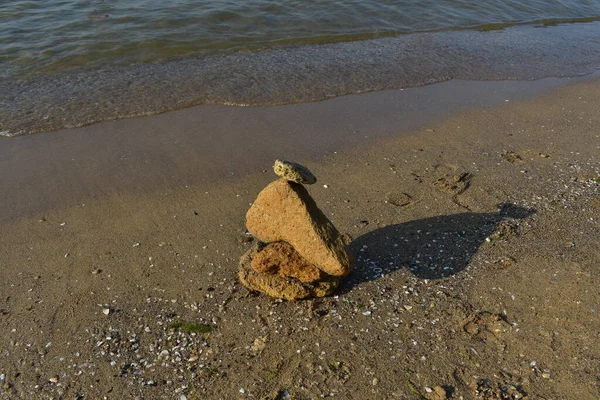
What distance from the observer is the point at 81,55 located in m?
11.7

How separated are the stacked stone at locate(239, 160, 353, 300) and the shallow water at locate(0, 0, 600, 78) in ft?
26.0

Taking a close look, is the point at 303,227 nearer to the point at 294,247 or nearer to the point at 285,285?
the point at 294,247

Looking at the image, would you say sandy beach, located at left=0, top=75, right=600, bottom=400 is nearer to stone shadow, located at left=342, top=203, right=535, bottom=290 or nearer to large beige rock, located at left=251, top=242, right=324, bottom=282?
stone shadow, located at left=342, top=203, right=535, bottom=290

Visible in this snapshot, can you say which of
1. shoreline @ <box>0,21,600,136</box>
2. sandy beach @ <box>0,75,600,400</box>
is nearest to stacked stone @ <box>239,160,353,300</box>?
sandy beach @ <box>0,75,600,400</box>

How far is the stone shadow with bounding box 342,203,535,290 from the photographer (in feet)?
18.5

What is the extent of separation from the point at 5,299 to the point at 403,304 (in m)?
4.02

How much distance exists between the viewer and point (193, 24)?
45.4ft

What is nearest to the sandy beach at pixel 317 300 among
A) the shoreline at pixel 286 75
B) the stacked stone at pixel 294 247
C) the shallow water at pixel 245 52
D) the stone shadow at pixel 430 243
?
the stone shadow at pixel 430 243

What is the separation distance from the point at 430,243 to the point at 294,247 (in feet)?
5.81

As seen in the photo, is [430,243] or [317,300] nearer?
[317,300]

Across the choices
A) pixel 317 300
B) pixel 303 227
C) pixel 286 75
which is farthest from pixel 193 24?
pixel 317 300

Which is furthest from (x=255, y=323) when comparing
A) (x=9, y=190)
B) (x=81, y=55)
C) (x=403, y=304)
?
(x=81, y=55)

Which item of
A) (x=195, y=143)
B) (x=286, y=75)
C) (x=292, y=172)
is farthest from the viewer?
(x=286, y=75)

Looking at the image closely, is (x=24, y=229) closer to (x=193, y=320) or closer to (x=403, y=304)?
(x=193, y=320)
